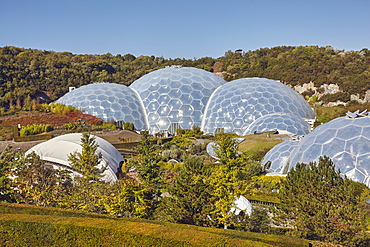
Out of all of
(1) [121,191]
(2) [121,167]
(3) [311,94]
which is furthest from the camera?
(3) [311,94]

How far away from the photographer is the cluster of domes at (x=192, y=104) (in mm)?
32719

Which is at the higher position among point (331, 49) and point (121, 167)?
point (331, 49)

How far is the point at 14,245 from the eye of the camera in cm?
737

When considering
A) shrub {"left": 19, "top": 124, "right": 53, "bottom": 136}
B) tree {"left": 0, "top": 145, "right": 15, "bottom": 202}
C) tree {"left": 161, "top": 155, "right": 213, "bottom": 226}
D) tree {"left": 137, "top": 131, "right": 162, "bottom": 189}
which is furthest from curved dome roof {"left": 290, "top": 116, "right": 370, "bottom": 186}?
shrub {"left": 19, "top": 124, "right": 53, "bottom": 136}

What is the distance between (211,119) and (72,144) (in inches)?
789

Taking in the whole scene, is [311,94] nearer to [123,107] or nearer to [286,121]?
[286,121]

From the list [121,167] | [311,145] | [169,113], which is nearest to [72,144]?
[121,167]

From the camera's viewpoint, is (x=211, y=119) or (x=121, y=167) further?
(x=211, y=119)

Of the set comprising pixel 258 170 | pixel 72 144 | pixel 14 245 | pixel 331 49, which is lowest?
pixel 258 170

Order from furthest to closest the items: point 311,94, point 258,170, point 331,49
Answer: point 331,49 < point 311,94 < point 258,170

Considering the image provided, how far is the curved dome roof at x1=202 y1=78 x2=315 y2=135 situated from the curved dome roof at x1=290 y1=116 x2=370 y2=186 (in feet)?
41.9

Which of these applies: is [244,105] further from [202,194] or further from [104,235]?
[104,235]

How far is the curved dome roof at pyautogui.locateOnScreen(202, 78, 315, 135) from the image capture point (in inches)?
1280

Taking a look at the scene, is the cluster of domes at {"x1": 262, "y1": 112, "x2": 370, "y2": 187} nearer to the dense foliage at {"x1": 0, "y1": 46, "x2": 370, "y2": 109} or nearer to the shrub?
A: the shrub
